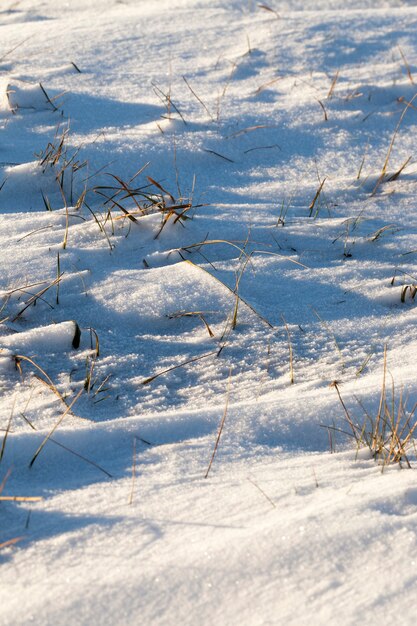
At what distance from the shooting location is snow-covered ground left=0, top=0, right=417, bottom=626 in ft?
3.55

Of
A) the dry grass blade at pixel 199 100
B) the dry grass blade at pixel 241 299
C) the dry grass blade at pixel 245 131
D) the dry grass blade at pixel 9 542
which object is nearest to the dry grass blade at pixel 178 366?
the dry grass blade at pixel 241 299

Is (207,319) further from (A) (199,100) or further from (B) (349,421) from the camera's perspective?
(A) (199,100)

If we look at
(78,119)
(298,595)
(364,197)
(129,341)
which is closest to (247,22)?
(78,119)

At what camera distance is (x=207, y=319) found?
195 centimetres

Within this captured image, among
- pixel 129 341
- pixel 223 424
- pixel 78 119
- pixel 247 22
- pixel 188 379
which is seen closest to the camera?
pixel 223 424

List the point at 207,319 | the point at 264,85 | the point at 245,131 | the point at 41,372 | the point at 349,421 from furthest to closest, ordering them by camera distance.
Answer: the point at 264,85 < the point at 245,131 < the point at 207,319 < the point at 41,372 < the point at 349,421

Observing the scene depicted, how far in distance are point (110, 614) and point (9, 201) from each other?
1.80 meters

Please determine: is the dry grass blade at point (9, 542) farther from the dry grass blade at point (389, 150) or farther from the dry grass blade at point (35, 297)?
the dry grass blade at point (389, 150)

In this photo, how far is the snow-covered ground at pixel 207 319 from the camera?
1.08 meters

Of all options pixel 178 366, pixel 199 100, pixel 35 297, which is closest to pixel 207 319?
pixel 178 366

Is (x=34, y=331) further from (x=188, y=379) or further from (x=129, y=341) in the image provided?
(x=188, y=379)

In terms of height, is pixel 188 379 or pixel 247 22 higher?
pixel 247 22

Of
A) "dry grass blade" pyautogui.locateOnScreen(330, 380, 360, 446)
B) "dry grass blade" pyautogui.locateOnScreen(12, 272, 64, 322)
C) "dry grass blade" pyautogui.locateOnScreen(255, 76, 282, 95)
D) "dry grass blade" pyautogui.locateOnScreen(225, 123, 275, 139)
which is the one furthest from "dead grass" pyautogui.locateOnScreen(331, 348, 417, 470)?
"dry grass blade" pyautogui.locateOnScreen(255, 76, 282, 95)

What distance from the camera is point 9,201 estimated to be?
2.52 m
